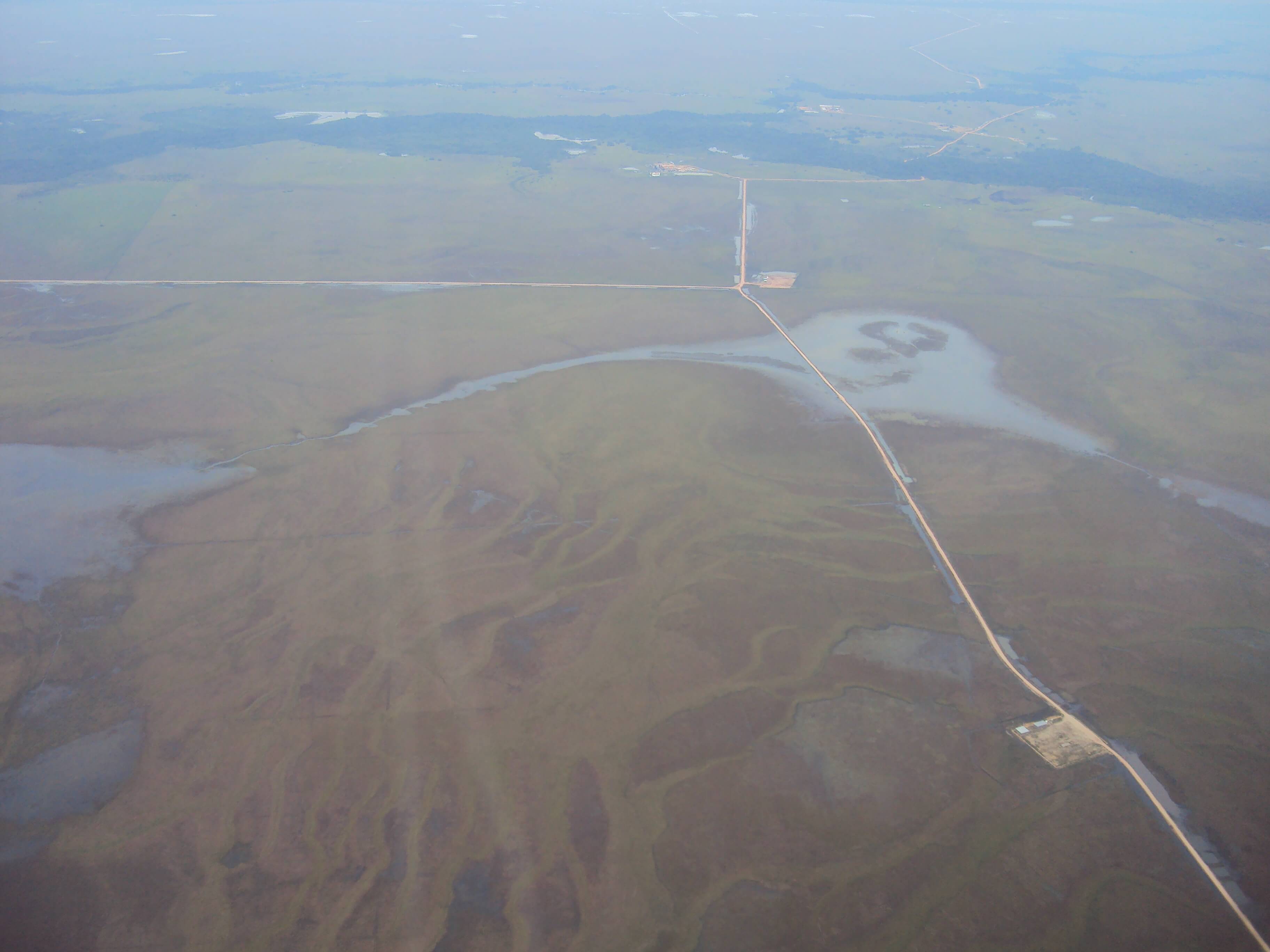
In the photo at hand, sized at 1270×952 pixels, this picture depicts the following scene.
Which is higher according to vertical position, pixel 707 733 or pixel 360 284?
pixel 360 284

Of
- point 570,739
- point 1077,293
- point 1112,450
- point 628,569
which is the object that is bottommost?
point 570,739

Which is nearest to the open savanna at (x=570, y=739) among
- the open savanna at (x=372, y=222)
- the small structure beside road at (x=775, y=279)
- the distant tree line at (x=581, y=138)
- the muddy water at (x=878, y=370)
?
the muddy water at (x=878, y=370)

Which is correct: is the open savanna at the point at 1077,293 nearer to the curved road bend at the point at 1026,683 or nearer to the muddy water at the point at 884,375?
the muddy water at the point at 884,375

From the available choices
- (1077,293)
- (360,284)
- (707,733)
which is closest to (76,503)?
(360,284)

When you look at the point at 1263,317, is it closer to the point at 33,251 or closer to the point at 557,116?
the point at 557,116

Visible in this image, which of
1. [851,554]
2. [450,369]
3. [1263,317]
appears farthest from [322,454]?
[1263,317]

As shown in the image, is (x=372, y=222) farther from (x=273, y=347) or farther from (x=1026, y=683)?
(x=1026, y=683)
